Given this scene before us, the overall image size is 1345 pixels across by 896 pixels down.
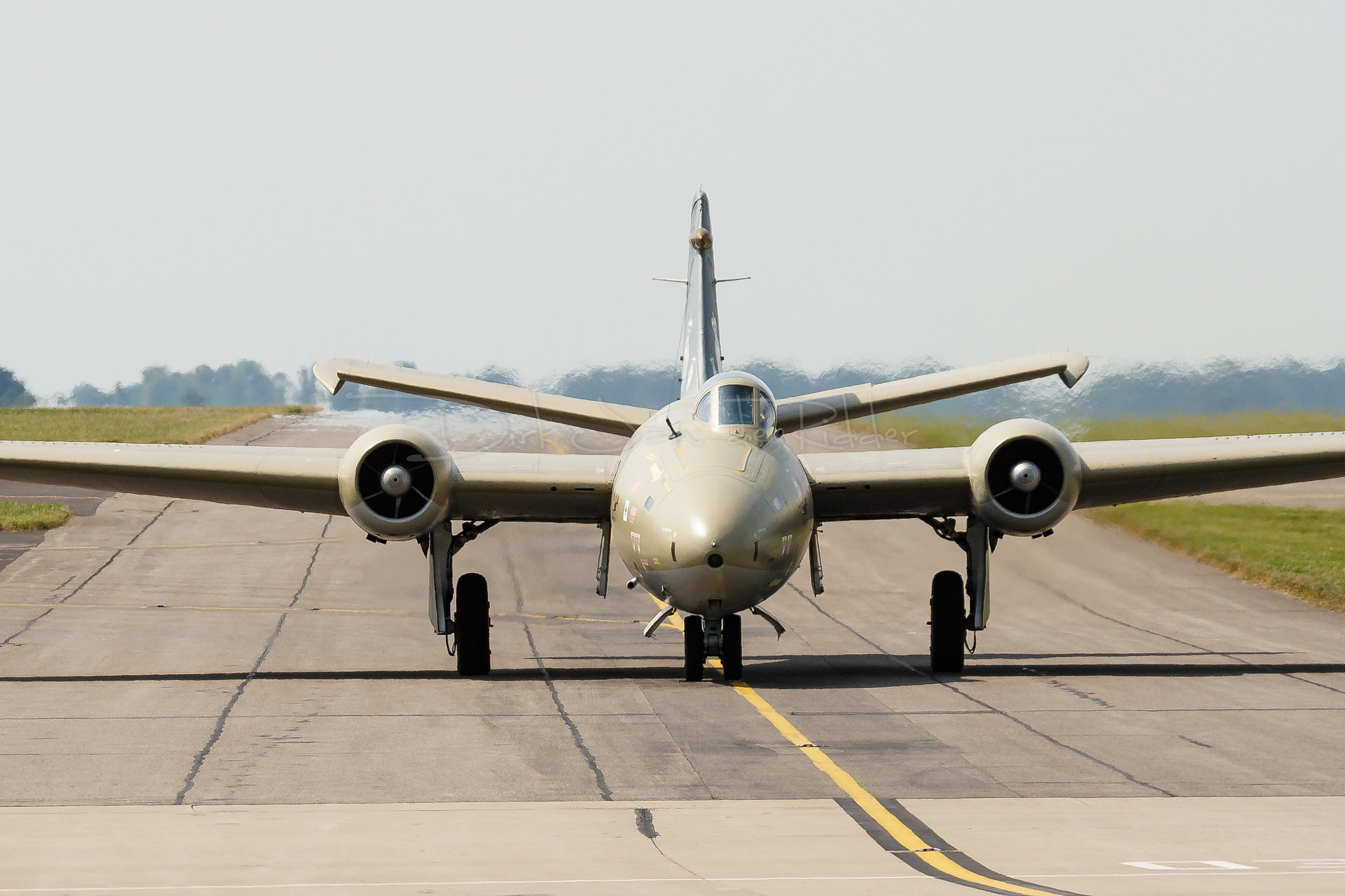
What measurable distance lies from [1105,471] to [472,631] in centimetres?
725

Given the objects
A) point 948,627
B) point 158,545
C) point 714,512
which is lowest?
point 158,545

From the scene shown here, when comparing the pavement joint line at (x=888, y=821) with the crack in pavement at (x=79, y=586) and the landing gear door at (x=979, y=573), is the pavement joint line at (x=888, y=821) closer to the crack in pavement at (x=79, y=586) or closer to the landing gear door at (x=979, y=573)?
the landing gear door at (x=979, y=573)

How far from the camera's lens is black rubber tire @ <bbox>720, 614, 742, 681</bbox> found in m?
17.2

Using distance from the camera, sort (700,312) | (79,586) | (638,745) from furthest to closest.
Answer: (79,586) < (700,312) < (638,745)

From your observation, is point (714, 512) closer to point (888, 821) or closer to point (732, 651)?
point (732, 651)

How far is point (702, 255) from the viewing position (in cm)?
2294

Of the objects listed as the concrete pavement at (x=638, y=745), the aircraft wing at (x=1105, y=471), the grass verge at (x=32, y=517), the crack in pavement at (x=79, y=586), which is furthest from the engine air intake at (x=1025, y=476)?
the grass verge at (x=32, y=517)

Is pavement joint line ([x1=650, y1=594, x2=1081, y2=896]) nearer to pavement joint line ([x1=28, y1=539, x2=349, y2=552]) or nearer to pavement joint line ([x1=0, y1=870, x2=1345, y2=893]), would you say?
pavement joint line ([x1=0, y1=870, x2=1345, y2=893])

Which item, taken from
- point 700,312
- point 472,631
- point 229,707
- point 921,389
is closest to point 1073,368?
point 921,389

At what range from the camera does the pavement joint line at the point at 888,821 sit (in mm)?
8391

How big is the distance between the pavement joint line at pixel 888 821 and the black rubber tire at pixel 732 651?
0.95 meters

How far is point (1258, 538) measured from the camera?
3362 centimetres

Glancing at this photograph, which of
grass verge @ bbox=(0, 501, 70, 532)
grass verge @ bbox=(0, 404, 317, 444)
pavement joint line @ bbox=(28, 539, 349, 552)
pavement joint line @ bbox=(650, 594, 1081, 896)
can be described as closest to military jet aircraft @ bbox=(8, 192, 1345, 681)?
pavement joint line @ bbox=(650, 594, 1081, 896)

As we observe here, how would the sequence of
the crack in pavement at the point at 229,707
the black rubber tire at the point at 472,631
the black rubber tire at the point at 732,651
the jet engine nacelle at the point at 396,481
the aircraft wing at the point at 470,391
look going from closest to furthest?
1. the crack in pavement at the point at 229,707
2. the black rubber tire at the point at 732,651
3. the jet engine nacelle at the point at 396,481
4. the black rubber tire at the point at 472,631
5. the aircraft wing at the point at 470,391
